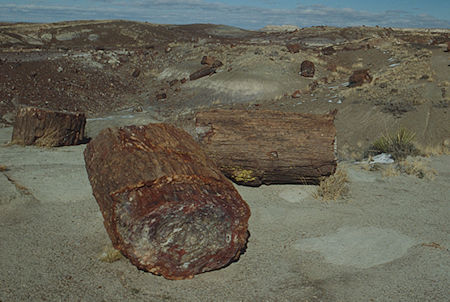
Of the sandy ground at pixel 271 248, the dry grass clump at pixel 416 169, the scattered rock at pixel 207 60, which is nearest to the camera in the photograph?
the sandy ground at pixel 271 248

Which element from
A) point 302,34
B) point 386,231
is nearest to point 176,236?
point 386,231

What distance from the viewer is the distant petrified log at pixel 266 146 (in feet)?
21.8

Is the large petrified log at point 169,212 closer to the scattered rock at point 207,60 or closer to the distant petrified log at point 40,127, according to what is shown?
the distant petrified log at point 40,127

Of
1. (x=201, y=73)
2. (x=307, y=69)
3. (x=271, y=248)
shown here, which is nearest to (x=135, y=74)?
(x=201, y=73)

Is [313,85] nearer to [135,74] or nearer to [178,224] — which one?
[135,74]

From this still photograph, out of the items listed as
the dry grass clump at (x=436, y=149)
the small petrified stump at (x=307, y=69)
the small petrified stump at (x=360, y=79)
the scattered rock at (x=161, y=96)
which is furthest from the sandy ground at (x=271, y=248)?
the small petrified stump at (x=307, y=69)

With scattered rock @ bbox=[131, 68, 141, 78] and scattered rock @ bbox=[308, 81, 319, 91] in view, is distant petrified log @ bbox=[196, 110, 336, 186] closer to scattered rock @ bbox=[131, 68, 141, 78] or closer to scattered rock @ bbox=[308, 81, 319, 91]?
scattered rock @ bbox=[308, 81, 319, 91]

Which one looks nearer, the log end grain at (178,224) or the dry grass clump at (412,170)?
the log end grain at (178,224)

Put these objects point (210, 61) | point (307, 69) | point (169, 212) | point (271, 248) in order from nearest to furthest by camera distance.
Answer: point (169, 212), point (271, 248), point (307, 69), point (210, 61)

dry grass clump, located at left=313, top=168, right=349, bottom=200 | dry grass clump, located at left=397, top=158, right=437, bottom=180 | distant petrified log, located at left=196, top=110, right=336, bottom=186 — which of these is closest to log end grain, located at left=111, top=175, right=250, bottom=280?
distant petrified log, located at left=196, top=110, right=336, bottom=186

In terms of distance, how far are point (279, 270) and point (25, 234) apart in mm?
3169

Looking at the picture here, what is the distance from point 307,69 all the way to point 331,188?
54.1 feet

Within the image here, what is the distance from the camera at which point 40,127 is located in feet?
A: 30.0

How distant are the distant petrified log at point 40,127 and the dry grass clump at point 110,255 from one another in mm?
5930
